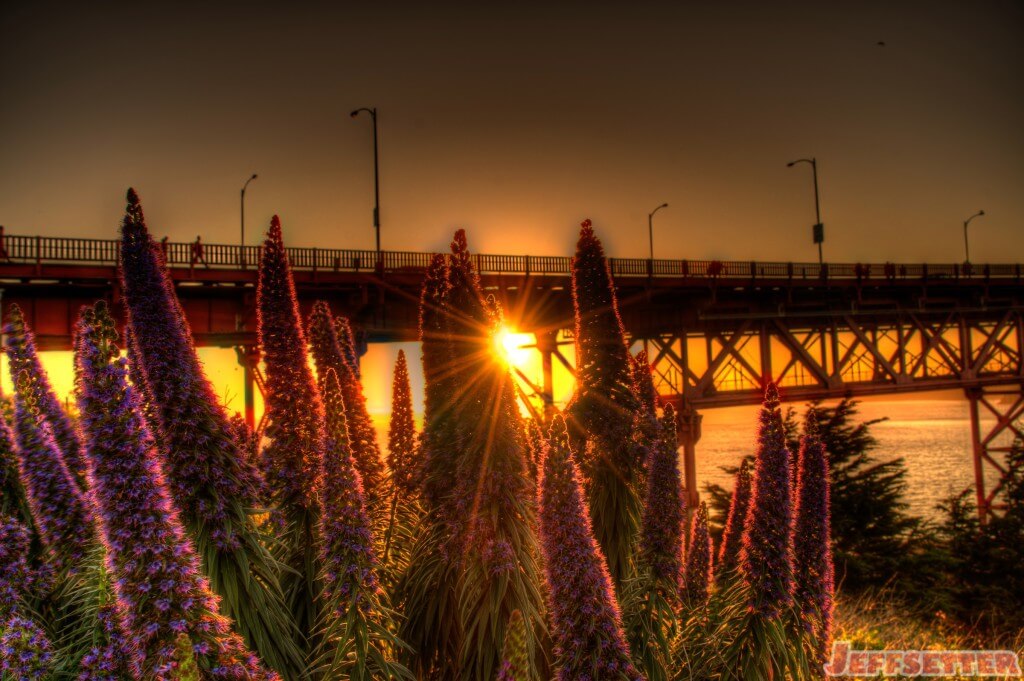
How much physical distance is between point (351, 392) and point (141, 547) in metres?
2.32

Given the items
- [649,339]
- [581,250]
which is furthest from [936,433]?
[581,250]

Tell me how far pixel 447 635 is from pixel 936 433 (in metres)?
198

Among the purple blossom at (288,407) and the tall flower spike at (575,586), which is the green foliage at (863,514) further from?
the tall flower spike at (575,586)

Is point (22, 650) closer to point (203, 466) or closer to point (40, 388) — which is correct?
point (203, 466)

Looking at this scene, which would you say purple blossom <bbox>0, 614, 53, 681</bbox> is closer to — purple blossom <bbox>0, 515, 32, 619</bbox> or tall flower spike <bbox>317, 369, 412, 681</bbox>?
purple blossom <bbox>0, 515, 32, 619</bbox>

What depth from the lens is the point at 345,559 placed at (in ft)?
10.8

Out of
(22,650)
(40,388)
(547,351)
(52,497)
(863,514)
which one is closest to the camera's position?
(22,650)

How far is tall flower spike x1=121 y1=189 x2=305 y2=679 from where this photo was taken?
3.31 metres

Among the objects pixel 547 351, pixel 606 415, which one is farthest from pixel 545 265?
pixel 606 415

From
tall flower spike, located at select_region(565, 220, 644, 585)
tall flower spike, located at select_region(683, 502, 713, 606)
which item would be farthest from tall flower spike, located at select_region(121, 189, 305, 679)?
tall flower spike, located at select_region(683, 502, 713, 606)

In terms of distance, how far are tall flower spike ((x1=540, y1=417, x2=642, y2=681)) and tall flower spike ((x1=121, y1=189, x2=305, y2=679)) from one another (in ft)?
4.49

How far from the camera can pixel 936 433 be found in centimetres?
17400

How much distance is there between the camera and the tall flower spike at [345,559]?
325cm

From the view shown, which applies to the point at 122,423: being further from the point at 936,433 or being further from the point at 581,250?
the point at 936,433
